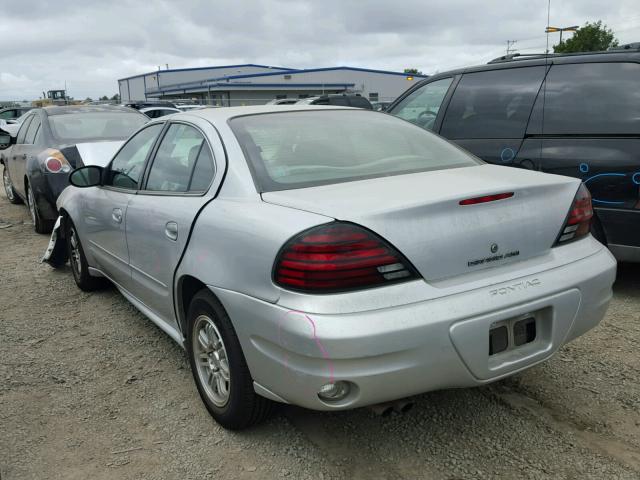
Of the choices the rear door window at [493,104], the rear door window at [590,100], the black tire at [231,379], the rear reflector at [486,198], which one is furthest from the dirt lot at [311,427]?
the rear door window at [493,104]

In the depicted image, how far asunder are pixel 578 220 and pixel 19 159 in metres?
7.55

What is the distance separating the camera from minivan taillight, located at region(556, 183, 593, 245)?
104 inches

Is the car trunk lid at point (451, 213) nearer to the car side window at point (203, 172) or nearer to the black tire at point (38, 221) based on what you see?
the car side window at point (203, 172)

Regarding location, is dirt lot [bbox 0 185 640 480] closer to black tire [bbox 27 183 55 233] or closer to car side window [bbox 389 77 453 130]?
car side window [bbox 389 77 453 130]

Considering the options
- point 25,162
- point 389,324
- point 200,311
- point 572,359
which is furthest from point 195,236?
point 25,162

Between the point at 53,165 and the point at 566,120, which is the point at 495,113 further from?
the point at 53,165

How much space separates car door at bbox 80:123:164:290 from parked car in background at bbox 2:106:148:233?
2423mm

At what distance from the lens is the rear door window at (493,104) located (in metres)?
4.72

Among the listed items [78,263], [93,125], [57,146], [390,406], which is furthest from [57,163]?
[390,406]

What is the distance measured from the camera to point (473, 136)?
501cm

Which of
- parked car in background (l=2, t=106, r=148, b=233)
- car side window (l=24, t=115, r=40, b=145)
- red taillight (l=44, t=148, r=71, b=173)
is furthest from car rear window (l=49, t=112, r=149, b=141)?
red taillight (l=44, t=148, r=71, b=173)

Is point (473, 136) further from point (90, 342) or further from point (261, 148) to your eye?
point (90, 342)

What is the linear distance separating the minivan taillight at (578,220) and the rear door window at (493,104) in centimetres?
205

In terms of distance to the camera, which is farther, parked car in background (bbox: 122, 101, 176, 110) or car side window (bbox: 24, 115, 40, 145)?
parked car in background (bbox: 122, 101, 176, 110)
